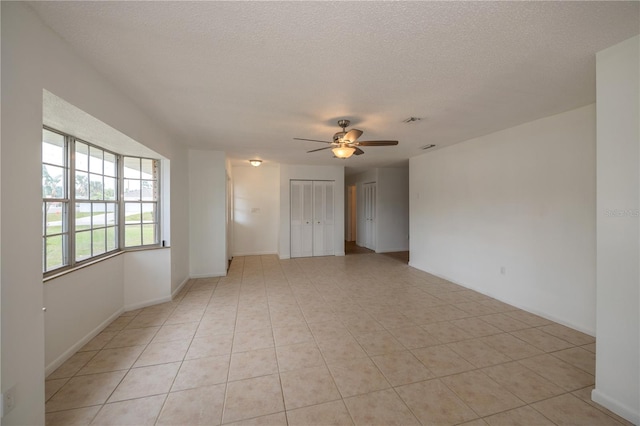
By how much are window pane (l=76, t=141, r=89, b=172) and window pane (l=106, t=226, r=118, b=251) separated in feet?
2.80

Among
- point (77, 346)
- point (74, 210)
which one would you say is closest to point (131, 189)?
point (74, 210)

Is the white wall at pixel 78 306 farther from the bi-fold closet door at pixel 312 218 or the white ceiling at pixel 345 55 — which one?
the bi-fold closet door at pixel 312 218

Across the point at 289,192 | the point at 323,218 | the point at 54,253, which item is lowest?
the point at 54,253

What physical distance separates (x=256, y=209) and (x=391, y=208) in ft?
13.4

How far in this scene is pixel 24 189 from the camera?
1.44 m

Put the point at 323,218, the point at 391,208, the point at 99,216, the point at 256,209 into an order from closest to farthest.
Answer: the point at 99,216, the point at 323,218, the point at 256,209, the point at 391,208

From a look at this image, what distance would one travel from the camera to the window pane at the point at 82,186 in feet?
9.02

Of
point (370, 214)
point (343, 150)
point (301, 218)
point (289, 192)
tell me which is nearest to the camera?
point (343, 150)

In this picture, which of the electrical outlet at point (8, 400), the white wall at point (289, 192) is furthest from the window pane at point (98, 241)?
the white wall at point (289, 192)

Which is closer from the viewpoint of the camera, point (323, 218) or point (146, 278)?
point (146, 278)

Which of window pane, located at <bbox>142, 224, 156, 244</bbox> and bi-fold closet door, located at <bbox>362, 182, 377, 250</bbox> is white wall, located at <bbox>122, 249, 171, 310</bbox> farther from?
bi-fold closet door, located at <bbox>362, 182, 377, 250</bbox>

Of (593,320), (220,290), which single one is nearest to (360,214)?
(220,290)

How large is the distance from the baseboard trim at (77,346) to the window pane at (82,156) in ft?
5.84

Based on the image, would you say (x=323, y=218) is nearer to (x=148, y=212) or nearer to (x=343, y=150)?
(x=343, y=150)
